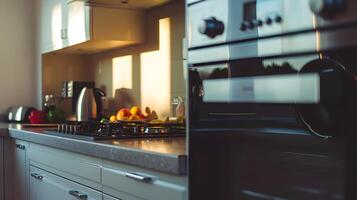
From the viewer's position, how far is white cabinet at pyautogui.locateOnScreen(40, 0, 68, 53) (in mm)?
3271

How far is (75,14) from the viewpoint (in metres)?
3.02

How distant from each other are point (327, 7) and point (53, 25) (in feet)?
9.42

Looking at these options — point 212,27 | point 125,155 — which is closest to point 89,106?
point 125,155

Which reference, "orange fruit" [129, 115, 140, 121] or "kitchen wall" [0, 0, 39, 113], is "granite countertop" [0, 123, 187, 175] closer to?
"orange fruit" [129, 115, 140, 121]

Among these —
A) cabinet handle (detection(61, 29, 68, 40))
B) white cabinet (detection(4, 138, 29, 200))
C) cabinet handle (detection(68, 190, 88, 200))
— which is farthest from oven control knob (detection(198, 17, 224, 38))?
cabinet handle (detection(61, 29, 68, 40))

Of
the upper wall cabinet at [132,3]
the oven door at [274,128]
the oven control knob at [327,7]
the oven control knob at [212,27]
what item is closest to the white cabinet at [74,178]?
the oven door at [274,128]

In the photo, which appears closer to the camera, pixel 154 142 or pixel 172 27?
pixel 154 142

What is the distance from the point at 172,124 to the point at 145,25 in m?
0.90

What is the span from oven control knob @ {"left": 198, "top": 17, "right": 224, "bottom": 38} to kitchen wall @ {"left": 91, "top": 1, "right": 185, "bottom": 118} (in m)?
1.32

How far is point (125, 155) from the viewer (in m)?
1.61

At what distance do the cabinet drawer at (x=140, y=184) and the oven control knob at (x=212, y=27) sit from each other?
0.43 meters

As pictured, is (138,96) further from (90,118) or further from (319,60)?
(319,60)

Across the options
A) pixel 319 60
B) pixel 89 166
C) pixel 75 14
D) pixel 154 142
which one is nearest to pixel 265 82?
pixel 319 60

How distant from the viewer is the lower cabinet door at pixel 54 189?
1947mm
